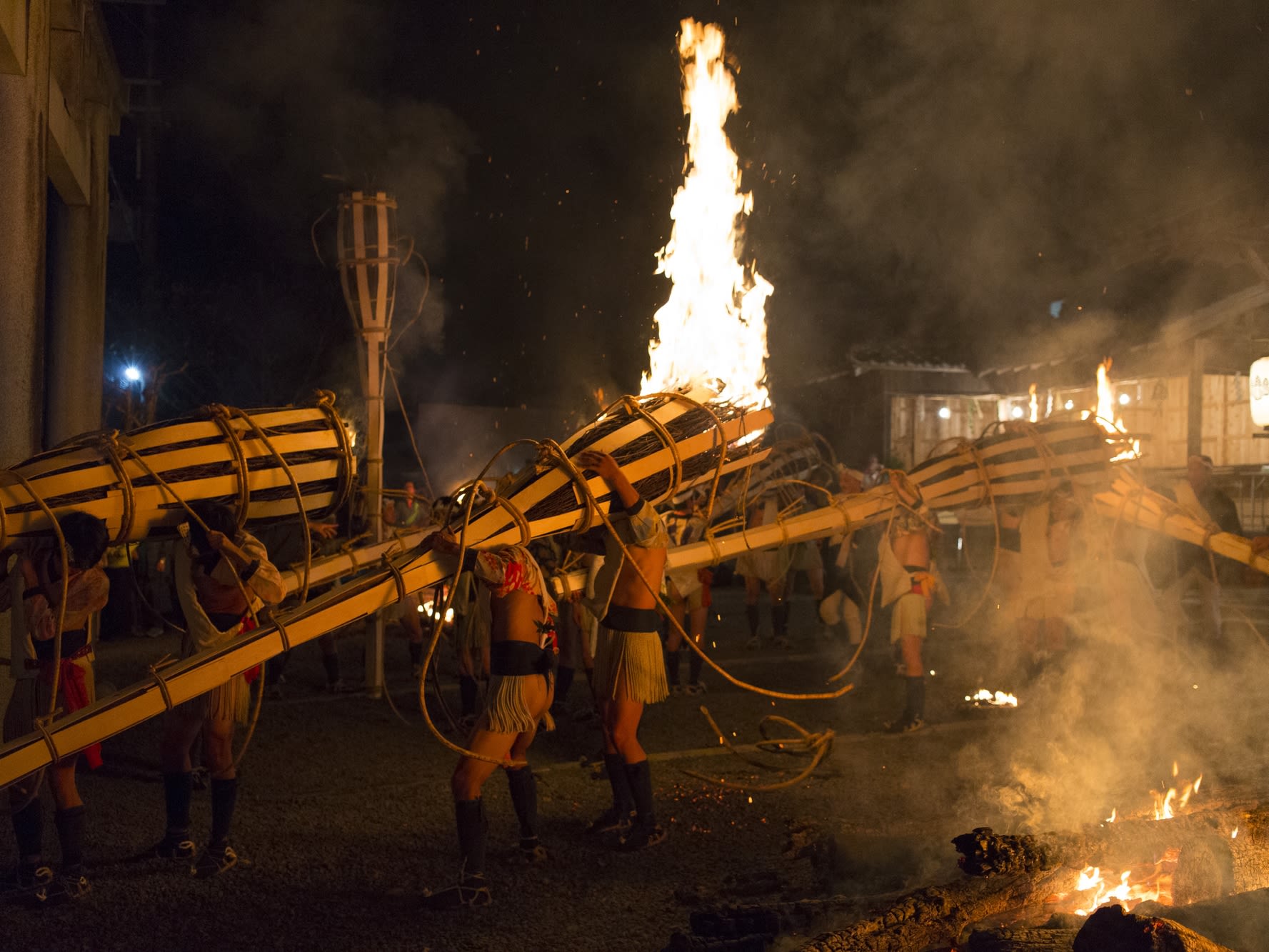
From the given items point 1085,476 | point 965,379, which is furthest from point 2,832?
point 965,379

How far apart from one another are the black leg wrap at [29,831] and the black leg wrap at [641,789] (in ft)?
8.65

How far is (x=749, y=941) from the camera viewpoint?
314 centimetres

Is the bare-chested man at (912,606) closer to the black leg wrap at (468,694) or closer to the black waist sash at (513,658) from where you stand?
the black leg wrap at (468,694)

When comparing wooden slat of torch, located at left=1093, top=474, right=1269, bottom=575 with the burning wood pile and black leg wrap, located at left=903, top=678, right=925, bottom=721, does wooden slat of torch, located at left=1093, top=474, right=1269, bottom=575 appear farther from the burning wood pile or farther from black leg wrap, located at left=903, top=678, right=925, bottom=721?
the burning wood pile

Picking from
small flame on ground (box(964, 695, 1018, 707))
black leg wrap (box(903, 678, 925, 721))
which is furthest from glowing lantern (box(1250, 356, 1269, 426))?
black leg wrap (box(903, 678, 925, 721))

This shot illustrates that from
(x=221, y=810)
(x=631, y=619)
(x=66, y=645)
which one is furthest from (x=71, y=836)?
(x=631, y=619)

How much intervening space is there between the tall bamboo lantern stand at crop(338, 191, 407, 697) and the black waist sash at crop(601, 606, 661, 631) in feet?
10.9

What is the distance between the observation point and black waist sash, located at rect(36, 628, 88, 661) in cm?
411

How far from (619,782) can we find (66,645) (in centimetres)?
264

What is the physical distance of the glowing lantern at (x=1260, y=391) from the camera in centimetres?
1018

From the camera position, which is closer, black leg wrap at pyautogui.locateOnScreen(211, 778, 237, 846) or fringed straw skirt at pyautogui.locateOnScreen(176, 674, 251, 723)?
fringed straw skirt at pyautogui.locateOnScreen(176, 674, 251, 723)

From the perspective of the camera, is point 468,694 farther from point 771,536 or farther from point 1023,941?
point 1023,941

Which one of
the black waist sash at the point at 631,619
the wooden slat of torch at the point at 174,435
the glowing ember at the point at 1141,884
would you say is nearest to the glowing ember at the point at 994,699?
the glowing ember at the point at 1141,884

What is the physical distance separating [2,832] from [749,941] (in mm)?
3954
